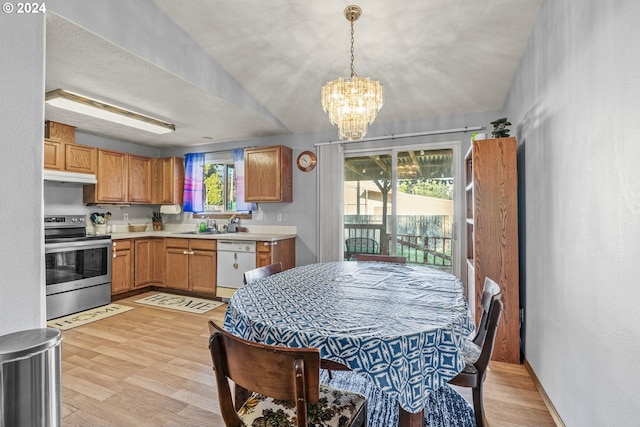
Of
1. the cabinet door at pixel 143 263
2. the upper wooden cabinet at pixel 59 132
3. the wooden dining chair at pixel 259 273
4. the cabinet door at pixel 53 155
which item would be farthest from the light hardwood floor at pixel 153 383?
the upper wooden cabinet at pixel 59 132

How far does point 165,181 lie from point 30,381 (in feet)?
14.9

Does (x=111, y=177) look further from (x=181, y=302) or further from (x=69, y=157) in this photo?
(x=181, y=302)

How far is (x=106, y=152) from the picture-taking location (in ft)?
14.1

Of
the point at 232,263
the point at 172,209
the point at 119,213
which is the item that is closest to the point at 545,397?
the point at 232,263

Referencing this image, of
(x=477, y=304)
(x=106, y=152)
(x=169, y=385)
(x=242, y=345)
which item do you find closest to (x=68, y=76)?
(x=106, y=152)

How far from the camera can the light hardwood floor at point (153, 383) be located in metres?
1.82

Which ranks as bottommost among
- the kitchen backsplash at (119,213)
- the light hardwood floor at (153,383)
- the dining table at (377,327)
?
the light hardwood floor at (153,383)

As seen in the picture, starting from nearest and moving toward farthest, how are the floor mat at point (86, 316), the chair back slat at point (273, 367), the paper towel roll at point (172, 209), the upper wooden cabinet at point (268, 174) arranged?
the chair back slat at point (273, 367) < the floor mat at point (86, 316) < the upper wooden cabinet at point (268, 174) < the paper towel roll at point (172, 209)

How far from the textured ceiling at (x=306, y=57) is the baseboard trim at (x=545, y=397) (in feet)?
8.25

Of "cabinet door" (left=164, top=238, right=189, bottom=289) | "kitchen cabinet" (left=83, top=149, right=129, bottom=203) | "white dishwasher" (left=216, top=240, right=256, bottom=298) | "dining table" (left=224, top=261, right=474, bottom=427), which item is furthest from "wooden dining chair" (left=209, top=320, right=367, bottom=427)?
"kitchen cabinet" (left=83, top=149, right=129, bottom=203)

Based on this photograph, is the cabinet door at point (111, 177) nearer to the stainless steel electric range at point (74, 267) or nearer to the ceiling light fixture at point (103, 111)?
the stainless steel electric range at point (74, 267)

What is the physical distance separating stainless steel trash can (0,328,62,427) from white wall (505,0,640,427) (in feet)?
6.29

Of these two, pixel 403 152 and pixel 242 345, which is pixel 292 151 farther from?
pixel 242 345

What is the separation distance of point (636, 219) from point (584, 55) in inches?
33.8
